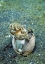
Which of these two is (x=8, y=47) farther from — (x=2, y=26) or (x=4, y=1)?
(x=4, y=1)

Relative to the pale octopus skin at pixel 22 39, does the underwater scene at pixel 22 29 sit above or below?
below

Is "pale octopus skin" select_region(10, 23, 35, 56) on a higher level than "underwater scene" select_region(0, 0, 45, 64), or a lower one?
higher

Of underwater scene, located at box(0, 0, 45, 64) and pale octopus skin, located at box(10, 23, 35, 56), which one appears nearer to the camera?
pale octopus skin, located at box(10, 23, 35, 56)

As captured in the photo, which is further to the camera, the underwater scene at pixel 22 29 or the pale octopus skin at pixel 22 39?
the underwater scene at pixel 22 29

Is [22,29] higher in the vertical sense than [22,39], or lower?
higher

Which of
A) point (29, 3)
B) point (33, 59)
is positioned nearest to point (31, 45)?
point (33, 59)

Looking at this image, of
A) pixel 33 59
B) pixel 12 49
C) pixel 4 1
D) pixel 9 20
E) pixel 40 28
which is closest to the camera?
pixel 33 59
